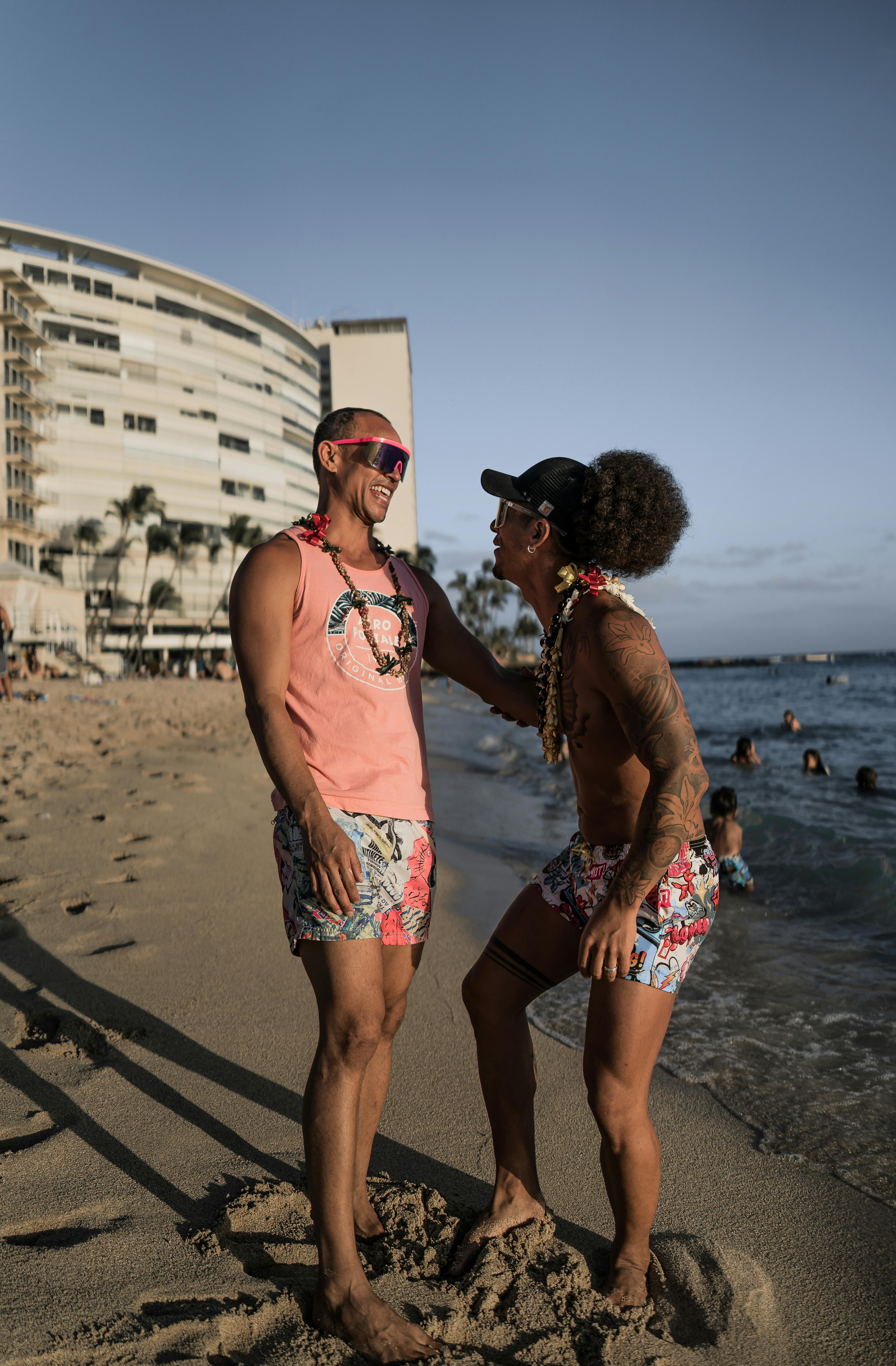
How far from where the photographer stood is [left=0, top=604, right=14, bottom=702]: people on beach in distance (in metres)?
15.4

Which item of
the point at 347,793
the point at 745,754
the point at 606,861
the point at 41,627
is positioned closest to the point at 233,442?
the point at 41,627

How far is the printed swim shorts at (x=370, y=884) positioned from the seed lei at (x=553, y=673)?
1.68ft

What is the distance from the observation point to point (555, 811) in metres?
11.6

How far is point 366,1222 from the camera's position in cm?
233

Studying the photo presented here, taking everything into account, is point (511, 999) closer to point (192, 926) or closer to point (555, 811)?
point (192, 926)

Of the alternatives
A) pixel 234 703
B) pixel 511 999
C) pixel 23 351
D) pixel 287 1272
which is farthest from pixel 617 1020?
pixel 23 351

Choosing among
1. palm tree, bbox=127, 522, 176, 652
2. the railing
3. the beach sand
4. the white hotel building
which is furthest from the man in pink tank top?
palm tree, bbox=127, 522, 176, 652

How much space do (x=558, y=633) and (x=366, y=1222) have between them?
5.90 ft

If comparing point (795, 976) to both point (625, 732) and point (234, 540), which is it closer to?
point (625, 732)

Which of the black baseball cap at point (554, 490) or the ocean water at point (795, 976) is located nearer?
the black baseball cap at point (554, 490)

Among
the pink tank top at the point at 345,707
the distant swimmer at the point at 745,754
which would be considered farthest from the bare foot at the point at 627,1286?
the distant swimmer at the point at 745,754

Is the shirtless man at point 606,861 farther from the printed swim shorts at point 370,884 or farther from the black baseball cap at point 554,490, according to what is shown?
the printed swim shorts at point 370,884

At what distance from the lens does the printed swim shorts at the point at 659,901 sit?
215 cm

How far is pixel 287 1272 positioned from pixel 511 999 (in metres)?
0.91
